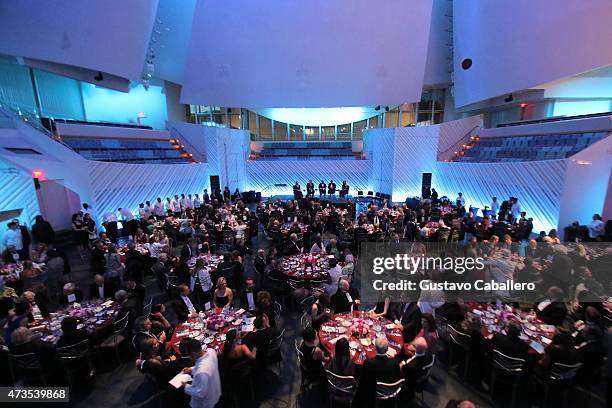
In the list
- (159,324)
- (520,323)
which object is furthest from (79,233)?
(520,323)

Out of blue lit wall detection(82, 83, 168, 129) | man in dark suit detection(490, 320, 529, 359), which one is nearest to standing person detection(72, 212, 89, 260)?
man in dark suit detection(490, 320, 529, 359)

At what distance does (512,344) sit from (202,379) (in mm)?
3479

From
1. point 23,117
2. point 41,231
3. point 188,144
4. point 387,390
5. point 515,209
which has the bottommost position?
point 387,390

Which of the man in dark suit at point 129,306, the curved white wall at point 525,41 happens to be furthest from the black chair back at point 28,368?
the curved white wall at point 525,41

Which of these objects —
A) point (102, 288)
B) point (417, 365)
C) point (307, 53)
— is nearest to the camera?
point (417, 365)

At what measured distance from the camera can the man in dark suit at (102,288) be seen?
17.1ft

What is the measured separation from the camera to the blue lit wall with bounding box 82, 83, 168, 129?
16297 mm

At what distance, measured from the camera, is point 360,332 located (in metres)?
3.95

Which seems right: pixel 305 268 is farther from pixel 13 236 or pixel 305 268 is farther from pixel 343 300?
pixel 13 236

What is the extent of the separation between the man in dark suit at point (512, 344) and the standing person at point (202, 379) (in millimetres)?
3301

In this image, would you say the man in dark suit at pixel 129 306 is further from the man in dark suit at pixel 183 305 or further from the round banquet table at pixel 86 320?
the man in dark suit at pixel 183 305

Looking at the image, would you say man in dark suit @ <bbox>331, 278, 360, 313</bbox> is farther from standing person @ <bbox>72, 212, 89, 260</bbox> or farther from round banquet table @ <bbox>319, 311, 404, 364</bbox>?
standing person @ <bbox>72, 212, 89, 260</bbox>

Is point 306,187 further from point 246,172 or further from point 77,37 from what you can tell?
point 77,37

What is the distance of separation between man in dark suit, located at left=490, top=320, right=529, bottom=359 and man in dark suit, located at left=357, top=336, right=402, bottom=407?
1343 mm
